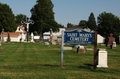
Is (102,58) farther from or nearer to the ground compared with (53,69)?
farther from the ground

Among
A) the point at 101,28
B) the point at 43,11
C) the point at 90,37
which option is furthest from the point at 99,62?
the point at 101,28

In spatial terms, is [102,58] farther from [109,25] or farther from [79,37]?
[109,25]

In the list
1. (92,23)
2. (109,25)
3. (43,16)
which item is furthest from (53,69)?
(92,23)

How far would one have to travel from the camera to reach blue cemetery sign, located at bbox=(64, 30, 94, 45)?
468 inches

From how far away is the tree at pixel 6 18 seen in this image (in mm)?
71750

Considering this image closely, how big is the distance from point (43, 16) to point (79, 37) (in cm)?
6094

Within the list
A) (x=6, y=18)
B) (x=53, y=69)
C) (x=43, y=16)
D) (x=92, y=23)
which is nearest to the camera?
(x=53, y=69)

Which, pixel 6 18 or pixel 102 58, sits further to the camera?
pixel 6 18

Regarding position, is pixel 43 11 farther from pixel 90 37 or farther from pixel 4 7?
pixel 90 37

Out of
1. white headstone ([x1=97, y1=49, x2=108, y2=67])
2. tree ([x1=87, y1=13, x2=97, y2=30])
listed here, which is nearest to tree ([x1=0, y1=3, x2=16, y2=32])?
tree ([x1=87, y1=13, x2=97, y2=30])

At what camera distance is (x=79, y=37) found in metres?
12.0

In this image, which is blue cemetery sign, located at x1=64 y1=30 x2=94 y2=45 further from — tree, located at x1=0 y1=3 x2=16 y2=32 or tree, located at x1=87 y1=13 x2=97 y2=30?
tree, located at x1=87 y1=13 x2=97 y2=30

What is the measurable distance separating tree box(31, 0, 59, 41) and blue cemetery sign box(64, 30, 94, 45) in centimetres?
5845

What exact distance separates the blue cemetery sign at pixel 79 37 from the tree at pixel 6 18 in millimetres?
62708
